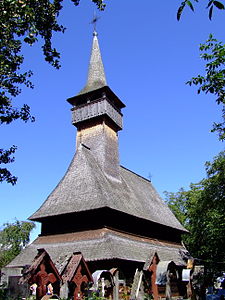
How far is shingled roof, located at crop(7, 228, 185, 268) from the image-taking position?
55.2 feet

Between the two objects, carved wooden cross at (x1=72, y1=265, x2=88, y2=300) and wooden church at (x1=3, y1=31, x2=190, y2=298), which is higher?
wooden church at (x1=3, y1=31, x2=190, y2=298)

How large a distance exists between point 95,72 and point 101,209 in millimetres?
15412

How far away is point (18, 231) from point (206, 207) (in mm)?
29322

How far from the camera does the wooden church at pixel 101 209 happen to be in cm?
1808

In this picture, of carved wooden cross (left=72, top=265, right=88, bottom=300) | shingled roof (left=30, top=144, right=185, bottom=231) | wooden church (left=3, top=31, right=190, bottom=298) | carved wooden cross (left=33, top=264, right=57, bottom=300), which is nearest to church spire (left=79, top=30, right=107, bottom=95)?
wooden church (left=3, top=31, right=190, bottom=298)

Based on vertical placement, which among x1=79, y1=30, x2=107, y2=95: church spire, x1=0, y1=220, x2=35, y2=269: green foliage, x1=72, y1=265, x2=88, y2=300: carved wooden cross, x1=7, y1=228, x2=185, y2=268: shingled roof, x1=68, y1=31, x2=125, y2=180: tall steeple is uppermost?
x1=79, y1=30, x2=107, y2=95: church spire

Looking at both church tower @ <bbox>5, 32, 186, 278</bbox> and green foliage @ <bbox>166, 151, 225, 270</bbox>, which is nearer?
church tower @ <bbox>5, 32, 186, 278</bbox>

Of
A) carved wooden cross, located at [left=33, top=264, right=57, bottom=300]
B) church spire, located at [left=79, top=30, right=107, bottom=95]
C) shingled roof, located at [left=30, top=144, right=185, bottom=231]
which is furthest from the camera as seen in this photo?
church spire, located at [left=79, top=30, right=107, bottom=95]

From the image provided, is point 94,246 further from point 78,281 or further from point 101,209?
point 78,281

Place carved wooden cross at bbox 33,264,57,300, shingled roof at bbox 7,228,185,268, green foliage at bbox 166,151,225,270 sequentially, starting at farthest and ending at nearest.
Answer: green foliage at bbox 166,151,225,270 < shingled roof at bbox 7,228,185,268 < carved wooden cross at bbox 33,264,57,300

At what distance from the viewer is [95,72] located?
29234mm

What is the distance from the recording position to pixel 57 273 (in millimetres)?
7180

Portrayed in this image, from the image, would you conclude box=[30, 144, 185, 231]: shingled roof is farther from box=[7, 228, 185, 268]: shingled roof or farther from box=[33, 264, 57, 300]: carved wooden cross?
box=[33, 264, 57, 300]: carved wooden cross

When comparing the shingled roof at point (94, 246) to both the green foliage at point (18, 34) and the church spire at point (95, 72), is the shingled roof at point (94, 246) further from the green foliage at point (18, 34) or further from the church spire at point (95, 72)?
the church spire at point (95, 72)
